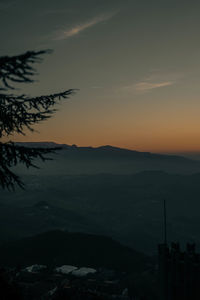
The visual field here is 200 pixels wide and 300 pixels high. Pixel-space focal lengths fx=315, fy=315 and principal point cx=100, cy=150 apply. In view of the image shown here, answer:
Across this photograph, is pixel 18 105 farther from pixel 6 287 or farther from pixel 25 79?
pixel 6 287

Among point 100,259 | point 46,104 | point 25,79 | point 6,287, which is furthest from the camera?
point 100,259

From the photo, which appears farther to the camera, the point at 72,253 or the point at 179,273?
the point at 72,253

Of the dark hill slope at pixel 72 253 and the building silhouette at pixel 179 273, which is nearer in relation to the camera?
the building silhouette at pixel 179 273

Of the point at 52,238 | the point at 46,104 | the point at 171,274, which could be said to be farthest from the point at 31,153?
the point at 52,238

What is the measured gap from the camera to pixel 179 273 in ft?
72.2

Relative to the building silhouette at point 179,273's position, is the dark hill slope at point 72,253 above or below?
below

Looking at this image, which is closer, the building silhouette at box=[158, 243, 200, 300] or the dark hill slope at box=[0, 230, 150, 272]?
the building silhouette at box=[158, 243, 200, 300]

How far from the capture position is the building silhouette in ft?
70.9

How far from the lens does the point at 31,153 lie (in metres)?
9.09

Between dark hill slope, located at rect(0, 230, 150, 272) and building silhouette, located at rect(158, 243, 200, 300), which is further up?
building silhouette, located at rect(158, 243, 200, 300)

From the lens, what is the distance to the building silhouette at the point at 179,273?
21.6 m

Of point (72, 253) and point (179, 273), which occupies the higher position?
point (179, 273)

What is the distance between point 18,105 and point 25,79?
2426 mm

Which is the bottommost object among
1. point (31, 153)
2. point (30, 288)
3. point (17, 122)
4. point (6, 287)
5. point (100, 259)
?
point (100, 259)
